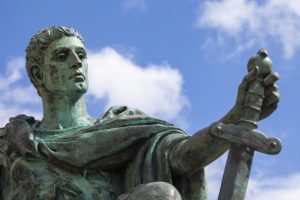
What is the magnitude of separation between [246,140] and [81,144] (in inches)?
75.9

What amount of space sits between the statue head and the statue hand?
6.66 feet

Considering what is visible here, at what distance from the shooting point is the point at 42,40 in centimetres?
1534

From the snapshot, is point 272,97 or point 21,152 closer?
point 272,97

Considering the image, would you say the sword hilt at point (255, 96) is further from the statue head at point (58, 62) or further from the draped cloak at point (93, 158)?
the statue head at point (58, 62)

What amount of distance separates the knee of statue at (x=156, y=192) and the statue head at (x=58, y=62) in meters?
2.07

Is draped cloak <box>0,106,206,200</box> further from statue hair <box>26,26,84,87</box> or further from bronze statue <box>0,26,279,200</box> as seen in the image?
statue hair <box>26,26,84,87</box>

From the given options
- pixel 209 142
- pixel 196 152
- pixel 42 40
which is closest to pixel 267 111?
pixel 209 142

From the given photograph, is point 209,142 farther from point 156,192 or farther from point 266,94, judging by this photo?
point 156,192

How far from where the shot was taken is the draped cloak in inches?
574

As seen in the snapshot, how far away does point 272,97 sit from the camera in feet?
45.3

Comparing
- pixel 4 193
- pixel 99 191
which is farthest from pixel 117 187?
pixel 4 193

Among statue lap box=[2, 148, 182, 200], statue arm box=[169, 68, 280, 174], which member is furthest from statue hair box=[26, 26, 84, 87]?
statue arm box=[169, 68, 280, 174]

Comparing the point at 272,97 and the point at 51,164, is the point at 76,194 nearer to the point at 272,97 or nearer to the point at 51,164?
the point at 51,164

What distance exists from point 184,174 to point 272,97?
4.39 ft
